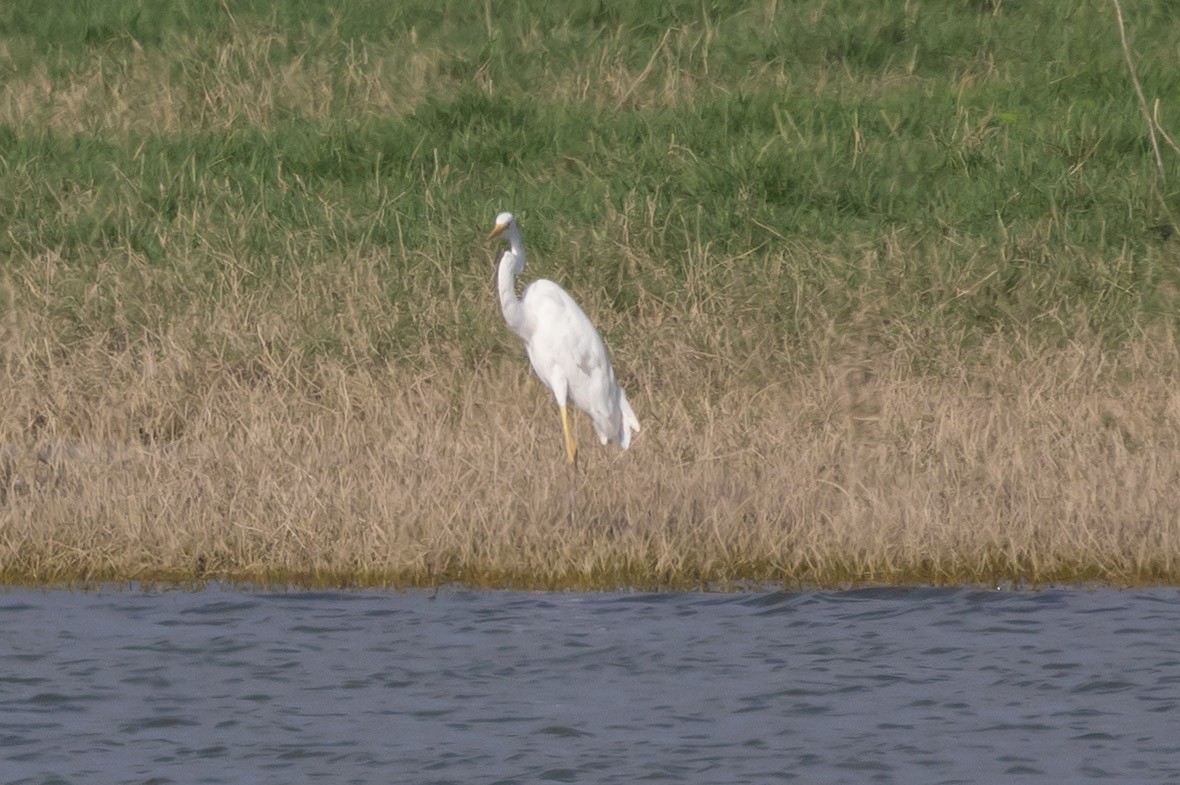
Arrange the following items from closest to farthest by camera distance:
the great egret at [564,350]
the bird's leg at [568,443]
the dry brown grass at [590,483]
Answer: the dry brown grass at [590,483]
the bird's leg at [568,443]
the great egret at [564,350]

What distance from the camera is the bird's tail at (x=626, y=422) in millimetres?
7695

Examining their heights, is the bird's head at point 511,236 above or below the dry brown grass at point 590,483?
above

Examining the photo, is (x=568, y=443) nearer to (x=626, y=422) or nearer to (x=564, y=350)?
(x=626, y=422)

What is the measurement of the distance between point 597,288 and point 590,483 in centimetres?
324

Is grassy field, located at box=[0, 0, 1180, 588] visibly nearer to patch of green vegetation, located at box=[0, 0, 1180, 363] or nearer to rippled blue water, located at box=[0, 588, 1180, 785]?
patch of green vegetation, located at box=[0, 0, 1180, 363]

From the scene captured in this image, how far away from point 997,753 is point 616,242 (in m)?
5.66

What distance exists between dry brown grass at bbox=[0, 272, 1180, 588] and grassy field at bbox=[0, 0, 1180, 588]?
2 cm

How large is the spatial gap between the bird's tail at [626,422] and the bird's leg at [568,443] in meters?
0.20

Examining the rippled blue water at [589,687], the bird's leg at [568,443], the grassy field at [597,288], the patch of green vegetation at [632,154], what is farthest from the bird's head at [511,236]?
the rippled blue water at [589,687]

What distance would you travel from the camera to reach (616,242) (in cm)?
1018

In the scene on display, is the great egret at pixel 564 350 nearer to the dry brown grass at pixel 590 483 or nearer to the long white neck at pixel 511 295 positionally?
the long white neck at pixel 511 295

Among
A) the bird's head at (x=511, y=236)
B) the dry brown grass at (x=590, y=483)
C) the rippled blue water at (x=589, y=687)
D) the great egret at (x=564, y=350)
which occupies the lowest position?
the rippled blue water at (x=589, y=687)

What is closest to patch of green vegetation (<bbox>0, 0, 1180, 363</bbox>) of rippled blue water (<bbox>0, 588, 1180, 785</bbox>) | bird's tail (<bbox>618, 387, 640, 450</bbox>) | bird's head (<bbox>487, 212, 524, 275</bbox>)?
bird's head (<bbox>487, 212, 524, 275</bbox>)

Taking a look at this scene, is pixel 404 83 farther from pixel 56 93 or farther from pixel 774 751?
pixel 774 751
